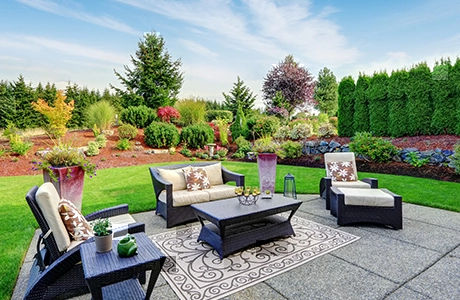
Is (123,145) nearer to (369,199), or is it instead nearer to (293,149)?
(293,149)

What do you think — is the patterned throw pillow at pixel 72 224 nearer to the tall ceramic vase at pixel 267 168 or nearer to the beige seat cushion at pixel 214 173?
the beige seat cushion at pixel 214 173

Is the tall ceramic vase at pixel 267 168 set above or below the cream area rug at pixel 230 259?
above

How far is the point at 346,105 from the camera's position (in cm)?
977

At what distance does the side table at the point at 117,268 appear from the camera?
1.57m

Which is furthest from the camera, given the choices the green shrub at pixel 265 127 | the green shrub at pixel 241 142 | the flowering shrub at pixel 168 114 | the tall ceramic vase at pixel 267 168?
the flowering shrub at pixel 168 114

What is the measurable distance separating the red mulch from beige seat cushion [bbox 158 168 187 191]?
2805 mm

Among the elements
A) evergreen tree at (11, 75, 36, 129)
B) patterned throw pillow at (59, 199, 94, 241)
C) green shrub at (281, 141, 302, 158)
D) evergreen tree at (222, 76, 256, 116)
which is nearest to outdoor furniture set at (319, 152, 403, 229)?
patterned throw pillow at (59, 199, 94, 241)

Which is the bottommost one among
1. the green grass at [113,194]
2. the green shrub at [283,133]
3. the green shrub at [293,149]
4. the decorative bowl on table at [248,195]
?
the green grass at [113,194]

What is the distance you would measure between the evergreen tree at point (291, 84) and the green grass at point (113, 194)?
1218cm

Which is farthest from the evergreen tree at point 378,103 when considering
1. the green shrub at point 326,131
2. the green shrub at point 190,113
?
the green shrub at point 190,113

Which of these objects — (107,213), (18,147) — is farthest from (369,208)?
(18,147)

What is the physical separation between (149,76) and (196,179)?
1445 cm

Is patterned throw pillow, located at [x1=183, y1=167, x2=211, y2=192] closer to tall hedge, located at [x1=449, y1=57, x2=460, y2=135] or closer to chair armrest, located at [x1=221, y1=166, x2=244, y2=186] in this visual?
chair armrest, located at [x1=221, y1=166, x2=244, y2=186]

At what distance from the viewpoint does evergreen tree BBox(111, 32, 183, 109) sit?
16766 millimetres
